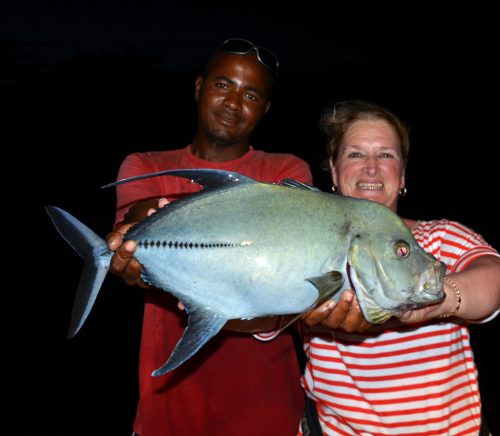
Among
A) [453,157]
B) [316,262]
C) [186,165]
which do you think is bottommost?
[316,262]

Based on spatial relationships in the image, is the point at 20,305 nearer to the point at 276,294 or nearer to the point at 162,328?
the point at 162,328

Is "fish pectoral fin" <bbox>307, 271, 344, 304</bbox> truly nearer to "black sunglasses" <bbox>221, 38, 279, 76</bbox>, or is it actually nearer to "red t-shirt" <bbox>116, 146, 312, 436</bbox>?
"red t-shirt" <bbox>116, 146, 312, 436</bbox>

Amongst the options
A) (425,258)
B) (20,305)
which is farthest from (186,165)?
(20,305)

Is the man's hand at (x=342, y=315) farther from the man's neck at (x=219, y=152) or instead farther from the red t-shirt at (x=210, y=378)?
the man's neck at (x=219, y=152)

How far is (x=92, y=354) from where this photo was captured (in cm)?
560

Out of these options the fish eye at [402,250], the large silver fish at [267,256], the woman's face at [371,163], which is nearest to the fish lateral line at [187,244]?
the large silver fish at [267,256]

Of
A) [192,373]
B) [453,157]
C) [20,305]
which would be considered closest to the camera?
[192,373]

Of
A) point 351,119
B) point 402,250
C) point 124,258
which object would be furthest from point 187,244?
point 351,119

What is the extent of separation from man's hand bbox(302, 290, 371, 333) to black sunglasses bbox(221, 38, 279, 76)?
1.42m

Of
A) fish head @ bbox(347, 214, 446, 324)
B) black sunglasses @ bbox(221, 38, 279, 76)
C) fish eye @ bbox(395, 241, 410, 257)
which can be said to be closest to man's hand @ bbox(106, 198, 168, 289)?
fish head @ bbox(347, 214, 446, 324)

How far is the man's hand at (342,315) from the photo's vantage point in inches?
61.6

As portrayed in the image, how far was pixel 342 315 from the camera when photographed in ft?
5.24

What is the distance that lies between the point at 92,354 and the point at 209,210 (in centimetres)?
459

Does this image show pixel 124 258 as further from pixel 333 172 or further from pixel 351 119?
pixel 351 119
